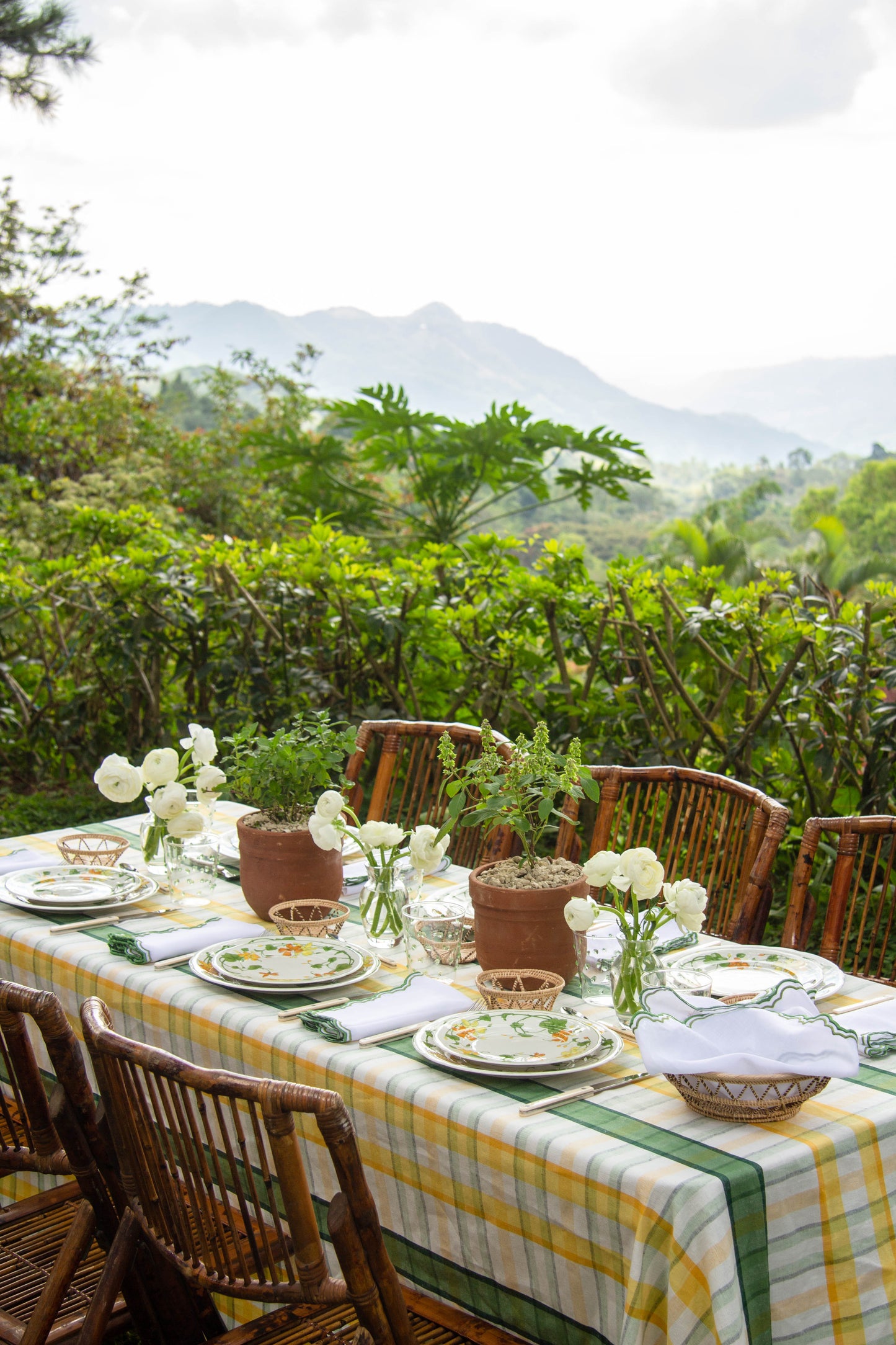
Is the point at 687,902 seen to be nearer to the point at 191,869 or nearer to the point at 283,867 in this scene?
the point at 283,867

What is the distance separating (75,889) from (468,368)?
201 ft

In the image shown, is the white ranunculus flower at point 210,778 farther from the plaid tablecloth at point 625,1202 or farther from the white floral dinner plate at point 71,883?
the plaid tablecloth at point 625,1202

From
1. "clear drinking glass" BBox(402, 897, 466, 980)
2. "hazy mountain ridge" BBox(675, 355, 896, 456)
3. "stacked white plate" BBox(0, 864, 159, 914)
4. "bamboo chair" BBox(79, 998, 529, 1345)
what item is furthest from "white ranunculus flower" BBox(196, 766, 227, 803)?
"hazy mountain ridge" BBox(675, 355, 896, 456)

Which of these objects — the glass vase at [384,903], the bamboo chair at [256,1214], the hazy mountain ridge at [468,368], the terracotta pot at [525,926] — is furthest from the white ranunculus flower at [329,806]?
the hazy mountain ridge at [468,368]

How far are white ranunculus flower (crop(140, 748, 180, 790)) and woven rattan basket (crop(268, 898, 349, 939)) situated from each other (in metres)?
0.34

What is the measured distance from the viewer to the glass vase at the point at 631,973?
1.61m

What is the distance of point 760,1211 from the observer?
117 cm

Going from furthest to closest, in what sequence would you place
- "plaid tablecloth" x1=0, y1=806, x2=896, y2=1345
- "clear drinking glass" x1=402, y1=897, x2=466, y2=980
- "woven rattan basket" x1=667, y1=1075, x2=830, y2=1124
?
"clear drinking glass" x1=402, y1=897, x2=466, y2=980 → "woven rattan basket" x1=667, y1=1075, x2=830, y2=1124 → "plaid tablecloth" x1=0, y1=806, x2=896, y2=1345

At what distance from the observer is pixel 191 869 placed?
2.25 m

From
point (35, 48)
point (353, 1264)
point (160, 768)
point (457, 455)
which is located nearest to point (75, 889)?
point (160, 768)

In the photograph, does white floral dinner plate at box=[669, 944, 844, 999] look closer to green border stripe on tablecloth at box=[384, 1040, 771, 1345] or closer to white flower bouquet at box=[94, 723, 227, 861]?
green border stripe on tablecloth at box=[384, 1040, 771, 1345]

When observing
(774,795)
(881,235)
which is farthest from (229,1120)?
(881,235)

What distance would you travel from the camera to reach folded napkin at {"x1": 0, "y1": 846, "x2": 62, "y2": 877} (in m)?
2.35

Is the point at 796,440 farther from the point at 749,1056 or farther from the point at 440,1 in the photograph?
the point at 749,1056
